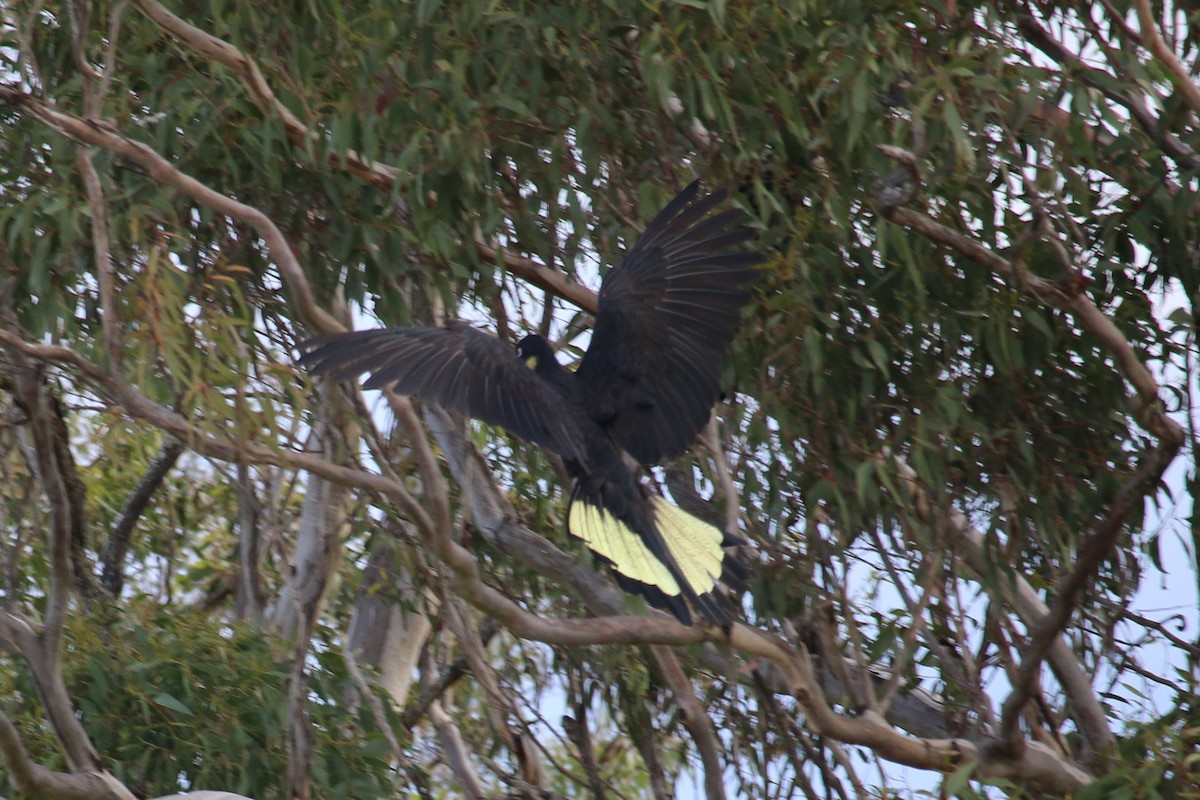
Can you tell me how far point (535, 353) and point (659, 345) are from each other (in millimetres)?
313

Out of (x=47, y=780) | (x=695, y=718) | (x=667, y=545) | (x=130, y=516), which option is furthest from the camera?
(x=130, y=516)

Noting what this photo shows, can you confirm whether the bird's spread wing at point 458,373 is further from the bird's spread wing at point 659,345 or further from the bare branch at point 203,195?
the bird's spread wing at point 659,345

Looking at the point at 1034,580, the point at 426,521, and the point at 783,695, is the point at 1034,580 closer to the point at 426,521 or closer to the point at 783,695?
the point at 783,695

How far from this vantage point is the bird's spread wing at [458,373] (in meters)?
3.06

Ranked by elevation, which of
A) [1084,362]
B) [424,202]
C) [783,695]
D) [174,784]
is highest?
[424,202]

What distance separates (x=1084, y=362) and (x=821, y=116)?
0.90m

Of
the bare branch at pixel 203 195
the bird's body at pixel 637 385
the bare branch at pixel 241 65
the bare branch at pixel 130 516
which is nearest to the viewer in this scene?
the bare branch at pixel 203 195

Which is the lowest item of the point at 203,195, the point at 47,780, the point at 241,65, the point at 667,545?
the point at 47,780

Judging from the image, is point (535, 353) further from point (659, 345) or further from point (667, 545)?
point (667, 545)

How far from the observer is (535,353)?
151 inches

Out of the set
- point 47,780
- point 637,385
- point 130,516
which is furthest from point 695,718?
point 130,516

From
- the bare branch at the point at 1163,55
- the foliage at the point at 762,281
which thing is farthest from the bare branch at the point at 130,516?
the bare branch at the point at 1163,55

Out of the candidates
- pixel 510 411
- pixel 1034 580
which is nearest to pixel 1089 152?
pixel 1034 580

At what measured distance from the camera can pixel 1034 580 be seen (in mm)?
4102
